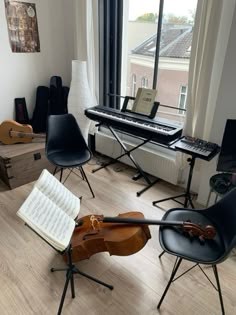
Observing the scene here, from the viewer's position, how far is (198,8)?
2043 millimetres

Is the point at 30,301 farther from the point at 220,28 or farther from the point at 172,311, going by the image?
the point at 220,28

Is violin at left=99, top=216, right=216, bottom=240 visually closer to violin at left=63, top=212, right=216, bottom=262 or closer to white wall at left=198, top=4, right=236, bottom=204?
violin at left=63, top=212, right=216, bottom=262

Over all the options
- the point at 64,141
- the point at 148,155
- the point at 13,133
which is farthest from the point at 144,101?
the point at 13,133

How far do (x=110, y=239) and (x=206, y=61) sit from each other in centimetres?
171

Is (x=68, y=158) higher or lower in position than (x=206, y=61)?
lower

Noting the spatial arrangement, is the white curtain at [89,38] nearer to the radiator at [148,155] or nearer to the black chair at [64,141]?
the radiator at [148,155]

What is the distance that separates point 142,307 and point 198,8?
2363 millimetres

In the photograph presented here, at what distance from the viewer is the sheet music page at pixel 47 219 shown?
1.22m

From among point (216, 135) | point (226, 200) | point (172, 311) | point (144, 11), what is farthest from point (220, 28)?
point (172, 311)

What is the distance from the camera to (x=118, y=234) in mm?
1603

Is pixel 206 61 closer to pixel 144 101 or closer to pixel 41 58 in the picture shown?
pixel 144 101

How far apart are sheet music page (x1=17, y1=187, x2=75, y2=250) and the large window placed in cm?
179

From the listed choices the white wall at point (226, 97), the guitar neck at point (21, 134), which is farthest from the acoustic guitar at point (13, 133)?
the white wall at point (226, 97)

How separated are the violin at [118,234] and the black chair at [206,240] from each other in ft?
0.15
